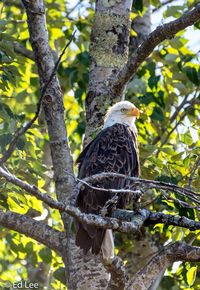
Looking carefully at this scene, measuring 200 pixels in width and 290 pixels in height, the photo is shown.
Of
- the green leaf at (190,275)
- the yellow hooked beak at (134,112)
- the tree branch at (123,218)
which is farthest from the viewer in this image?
the yellow hooked beak at (134,112)

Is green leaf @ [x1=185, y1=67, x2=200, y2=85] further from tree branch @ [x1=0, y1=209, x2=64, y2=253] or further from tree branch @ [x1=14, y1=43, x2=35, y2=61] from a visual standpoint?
tree branch @ [x1=0, y1=209, x2=64, y2=253]

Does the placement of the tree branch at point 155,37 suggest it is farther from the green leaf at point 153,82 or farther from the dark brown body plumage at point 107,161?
the green leaf at point 153,82

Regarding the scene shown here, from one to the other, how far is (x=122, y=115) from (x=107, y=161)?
77 centimetres

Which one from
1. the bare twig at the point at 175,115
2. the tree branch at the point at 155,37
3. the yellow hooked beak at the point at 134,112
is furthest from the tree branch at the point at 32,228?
the bare twig at the point at 175,115

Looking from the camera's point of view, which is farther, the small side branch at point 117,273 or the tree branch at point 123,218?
the small side branch at point 117,273

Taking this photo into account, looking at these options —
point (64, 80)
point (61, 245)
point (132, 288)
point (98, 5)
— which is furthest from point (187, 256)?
point (64, 80)

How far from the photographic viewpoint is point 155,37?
5.61 metres

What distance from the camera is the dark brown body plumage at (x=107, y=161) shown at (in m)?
6.06

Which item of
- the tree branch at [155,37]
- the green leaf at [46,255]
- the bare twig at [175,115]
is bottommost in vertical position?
the green leaf at [46,255]

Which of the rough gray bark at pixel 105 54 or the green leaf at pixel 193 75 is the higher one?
the green leaf at pixel 193 75

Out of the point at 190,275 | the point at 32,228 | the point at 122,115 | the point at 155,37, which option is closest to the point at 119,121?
the point at 122,115

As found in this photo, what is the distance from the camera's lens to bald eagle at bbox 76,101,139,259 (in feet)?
18.6

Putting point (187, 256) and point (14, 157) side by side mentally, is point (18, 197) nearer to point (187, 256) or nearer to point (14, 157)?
point (14, 157)

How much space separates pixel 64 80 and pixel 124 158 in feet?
10.9
